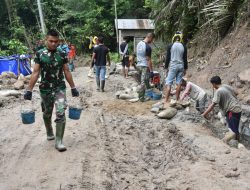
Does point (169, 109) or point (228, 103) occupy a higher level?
A: point (228, 103)

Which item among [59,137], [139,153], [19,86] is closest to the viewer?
[59,137]

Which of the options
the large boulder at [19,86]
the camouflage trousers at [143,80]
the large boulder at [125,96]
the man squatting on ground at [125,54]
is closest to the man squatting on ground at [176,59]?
the camouflage trousers at [143,80]

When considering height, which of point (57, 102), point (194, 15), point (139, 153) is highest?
point (194, 15)

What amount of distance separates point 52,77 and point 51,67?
16 cm

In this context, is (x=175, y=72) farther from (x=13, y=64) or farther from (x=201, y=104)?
(x=13, y=64)

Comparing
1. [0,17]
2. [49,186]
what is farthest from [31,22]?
[49,186]

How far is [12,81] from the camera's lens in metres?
13.8

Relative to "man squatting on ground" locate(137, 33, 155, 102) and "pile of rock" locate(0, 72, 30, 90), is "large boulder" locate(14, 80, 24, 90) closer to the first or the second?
"pile of rock" locate(0, 72, 30, 90)

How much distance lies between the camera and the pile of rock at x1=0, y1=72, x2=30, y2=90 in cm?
1262

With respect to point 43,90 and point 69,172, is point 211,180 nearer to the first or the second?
point 69,172

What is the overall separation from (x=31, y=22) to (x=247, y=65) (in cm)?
2633

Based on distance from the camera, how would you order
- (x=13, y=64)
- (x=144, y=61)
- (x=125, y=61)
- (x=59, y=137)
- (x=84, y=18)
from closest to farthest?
(x=59, y=137), (x=144, y=61), (x=13, y=64), (x=125, y=61), (x=84, y=18)

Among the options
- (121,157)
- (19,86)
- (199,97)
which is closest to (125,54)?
(19,86)

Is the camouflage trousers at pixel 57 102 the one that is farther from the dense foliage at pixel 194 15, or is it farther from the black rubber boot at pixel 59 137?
the dense foliage at pixel 194 15
